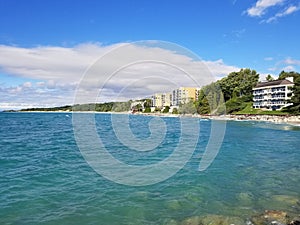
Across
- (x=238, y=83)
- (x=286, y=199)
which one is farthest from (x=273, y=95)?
(x=286, y=199)

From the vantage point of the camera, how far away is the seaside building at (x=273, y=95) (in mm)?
93500

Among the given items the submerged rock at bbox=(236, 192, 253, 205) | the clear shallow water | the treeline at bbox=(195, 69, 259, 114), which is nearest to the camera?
the clear shallow water

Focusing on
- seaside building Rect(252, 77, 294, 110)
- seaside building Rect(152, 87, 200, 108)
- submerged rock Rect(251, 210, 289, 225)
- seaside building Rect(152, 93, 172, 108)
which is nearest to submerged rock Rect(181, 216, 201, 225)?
submerged rock Rect(251, 210, 289, 225)

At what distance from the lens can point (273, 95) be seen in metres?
100

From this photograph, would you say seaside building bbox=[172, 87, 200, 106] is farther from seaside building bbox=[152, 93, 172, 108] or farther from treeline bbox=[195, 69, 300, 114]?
treeline bbox=[195, 69, 300, 114]

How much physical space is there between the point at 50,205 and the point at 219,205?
250 inches

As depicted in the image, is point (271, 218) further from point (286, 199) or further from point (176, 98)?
Result: point (176, 98)

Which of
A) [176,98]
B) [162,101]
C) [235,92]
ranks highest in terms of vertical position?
[235,92]

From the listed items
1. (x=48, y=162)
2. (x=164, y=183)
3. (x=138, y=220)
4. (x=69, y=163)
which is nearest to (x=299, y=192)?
(x=164, y=183)

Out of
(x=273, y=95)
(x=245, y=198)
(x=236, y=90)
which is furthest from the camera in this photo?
(x=236, y=90)

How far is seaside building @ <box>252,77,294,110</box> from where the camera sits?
93500 millimetres

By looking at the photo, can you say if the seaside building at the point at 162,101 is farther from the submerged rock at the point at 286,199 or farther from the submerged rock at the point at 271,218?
the submerged rock at the point at 271,218

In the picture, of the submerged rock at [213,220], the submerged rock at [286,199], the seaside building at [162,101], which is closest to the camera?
the submerged rock at [213,220]

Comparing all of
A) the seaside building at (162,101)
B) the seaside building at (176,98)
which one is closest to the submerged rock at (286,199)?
the seaside building at (176,98)
